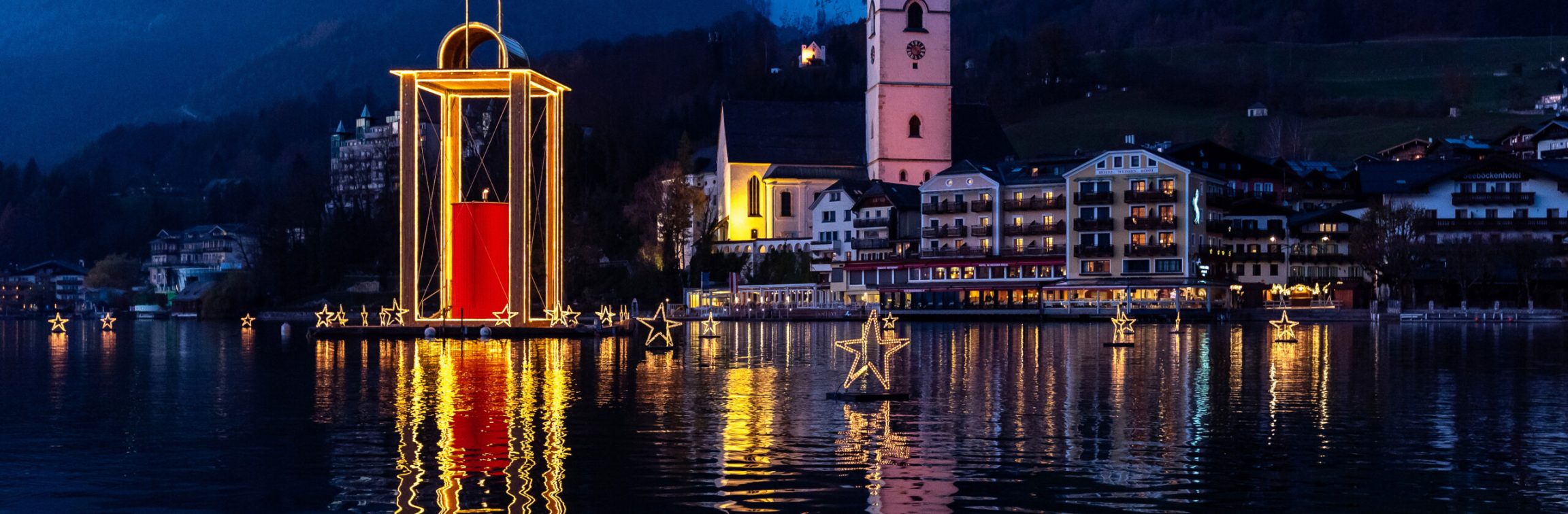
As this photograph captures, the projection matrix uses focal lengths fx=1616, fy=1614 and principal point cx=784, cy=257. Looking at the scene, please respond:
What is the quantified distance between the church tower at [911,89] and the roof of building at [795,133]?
18.6ft

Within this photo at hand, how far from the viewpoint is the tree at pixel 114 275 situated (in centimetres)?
17375

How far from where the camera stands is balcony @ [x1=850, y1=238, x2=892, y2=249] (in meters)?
107

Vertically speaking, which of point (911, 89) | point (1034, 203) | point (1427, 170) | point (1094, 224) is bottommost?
point (1094, 224)

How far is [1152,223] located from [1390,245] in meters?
13.5

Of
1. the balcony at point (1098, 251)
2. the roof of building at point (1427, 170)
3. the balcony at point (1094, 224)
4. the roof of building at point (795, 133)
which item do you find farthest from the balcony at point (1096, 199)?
the roof of building at point (795, 133)

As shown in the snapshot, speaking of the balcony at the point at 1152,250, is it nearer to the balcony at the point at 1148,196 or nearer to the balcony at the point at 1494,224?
the balcony at the point at 1148,196

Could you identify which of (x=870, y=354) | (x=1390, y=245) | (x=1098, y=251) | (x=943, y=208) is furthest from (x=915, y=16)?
(x=870, y=354)

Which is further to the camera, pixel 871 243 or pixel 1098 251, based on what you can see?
pixel 871 243

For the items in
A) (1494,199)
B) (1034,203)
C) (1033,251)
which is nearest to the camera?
(1494,199)

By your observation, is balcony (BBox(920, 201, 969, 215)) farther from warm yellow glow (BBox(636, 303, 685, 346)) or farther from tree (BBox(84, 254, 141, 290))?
tree (BBox(84, 254, 141, 290))

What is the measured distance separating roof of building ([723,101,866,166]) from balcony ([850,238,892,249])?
14.6 meters

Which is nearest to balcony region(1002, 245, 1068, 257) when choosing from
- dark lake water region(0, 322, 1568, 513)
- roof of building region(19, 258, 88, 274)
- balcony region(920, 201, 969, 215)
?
balcony region(920, 201, 969, 215)

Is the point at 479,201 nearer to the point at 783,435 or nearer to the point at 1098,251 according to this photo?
the point at 783,435

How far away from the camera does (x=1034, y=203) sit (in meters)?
101
